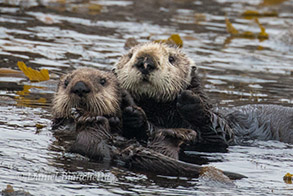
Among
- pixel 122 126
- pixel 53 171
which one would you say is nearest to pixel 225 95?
pixel 122 126

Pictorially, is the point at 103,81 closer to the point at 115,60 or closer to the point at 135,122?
the point at 135,122

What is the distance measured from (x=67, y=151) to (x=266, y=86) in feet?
16.7

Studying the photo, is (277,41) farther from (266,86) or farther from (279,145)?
(279,145)

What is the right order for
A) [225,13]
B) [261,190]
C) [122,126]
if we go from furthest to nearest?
1. [225,13]
2. [122,126]
3. [261,190]

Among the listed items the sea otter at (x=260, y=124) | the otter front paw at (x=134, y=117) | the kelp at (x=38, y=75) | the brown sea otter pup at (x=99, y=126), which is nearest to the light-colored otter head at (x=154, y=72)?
the brown sea otter pup at (x=99, y=126)

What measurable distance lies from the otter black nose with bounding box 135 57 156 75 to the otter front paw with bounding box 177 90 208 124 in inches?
16.1

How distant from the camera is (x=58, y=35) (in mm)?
12398

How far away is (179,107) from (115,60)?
4695mm

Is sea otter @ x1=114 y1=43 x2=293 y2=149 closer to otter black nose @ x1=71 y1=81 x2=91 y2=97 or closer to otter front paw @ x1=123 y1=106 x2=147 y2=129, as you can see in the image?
otter front paw @ x1=123 y1=106 x2=147 y2=129

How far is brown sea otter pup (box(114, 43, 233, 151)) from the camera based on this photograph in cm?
621

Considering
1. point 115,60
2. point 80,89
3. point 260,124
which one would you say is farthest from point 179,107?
point 115,60

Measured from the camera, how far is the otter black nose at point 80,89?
5793mm

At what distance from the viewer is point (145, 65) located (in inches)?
242

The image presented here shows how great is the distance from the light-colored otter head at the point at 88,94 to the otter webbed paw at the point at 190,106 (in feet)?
2.12
